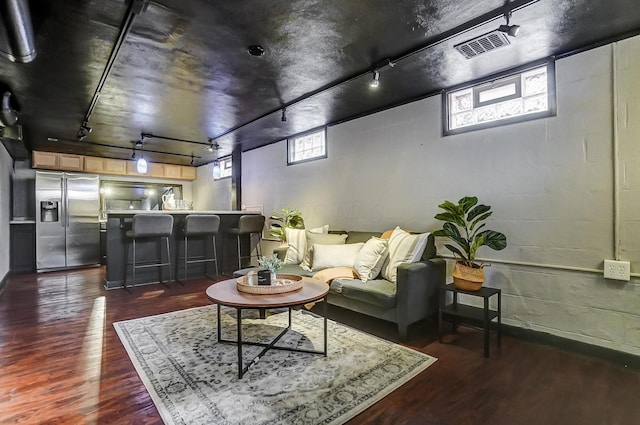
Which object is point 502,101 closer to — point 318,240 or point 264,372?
point 318,240

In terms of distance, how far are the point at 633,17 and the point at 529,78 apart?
0.73 m

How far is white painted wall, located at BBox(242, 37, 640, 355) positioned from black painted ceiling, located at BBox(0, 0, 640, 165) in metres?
0.35

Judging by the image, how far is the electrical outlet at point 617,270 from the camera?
7.39 feet

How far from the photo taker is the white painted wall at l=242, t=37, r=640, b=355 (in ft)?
7.49

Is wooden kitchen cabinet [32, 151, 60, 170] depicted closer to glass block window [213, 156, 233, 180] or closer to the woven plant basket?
glass block window [213, 156, 233, 180]

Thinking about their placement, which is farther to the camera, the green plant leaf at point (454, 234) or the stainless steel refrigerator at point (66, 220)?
the stainless steel refrigerator at point (66, 220)

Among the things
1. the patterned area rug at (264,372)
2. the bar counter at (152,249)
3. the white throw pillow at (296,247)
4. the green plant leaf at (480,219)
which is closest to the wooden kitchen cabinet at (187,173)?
the bar counter at (152,249)

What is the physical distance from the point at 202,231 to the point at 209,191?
2858 mm

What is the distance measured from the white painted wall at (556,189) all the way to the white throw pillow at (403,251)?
0.46 meters

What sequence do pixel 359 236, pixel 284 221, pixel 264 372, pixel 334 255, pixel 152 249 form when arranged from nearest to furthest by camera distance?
pixel 264 372, pixel 334 255, pixel 359 236, pixel 152 249, pixel 284 221

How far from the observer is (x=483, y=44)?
7.80 ft

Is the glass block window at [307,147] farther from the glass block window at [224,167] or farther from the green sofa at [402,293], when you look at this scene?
the green sofa at [402,293]

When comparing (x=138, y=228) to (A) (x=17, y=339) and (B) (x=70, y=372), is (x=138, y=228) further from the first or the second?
(B) (x=70, y=372)

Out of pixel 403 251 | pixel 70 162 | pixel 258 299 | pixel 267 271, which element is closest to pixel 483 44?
pixel 403 251
